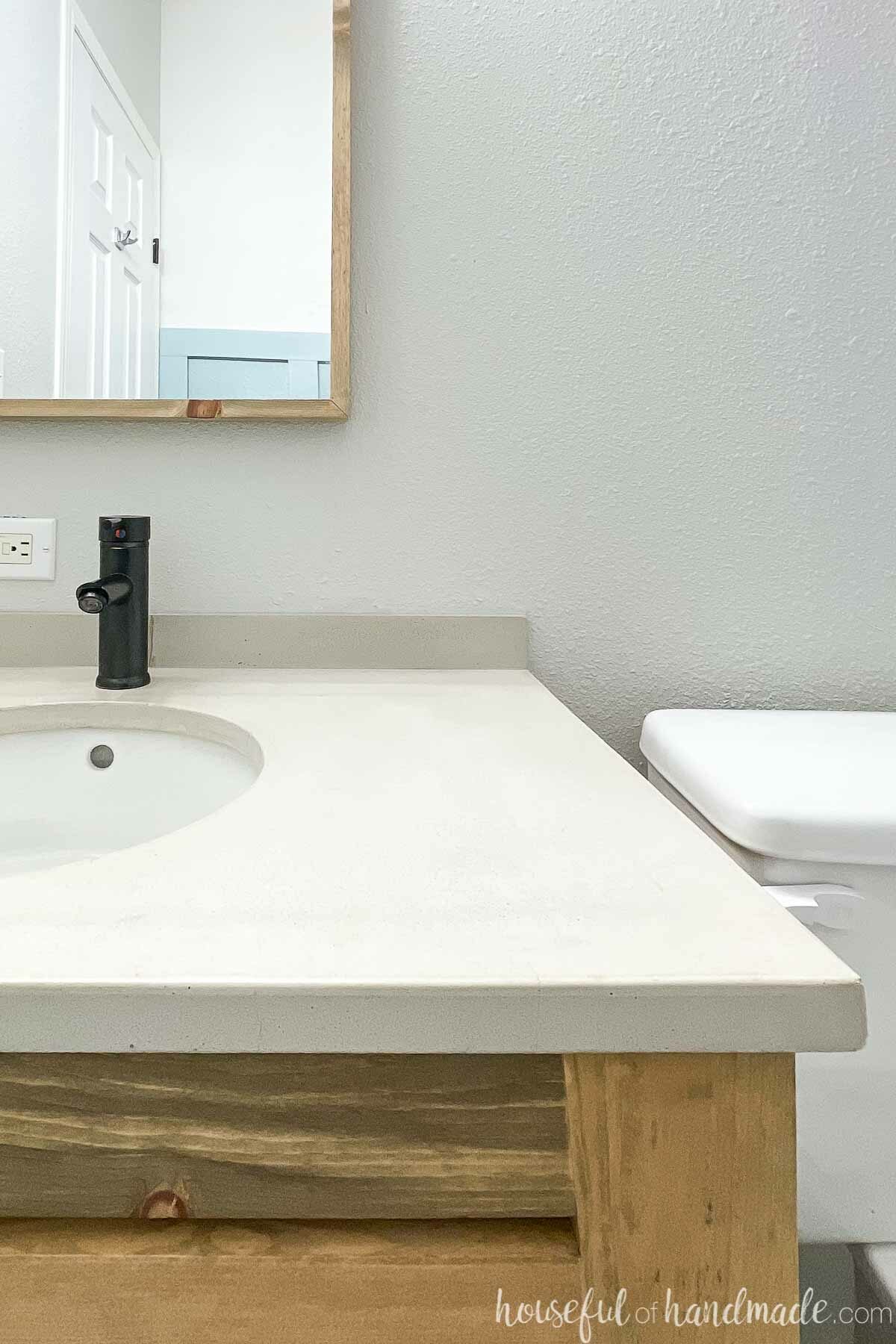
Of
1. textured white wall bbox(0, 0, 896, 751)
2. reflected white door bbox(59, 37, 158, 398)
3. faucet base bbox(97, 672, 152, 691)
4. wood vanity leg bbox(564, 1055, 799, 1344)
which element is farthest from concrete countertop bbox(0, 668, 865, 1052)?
reflected white door bbox(59, 37, 158, 398)

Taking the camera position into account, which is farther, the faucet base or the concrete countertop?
the faucet base

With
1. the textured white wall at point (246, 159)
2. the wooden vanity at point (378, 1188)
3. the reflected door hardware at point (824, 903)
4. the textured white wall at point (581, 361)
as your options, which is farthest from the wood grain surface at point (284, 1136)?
the textured white wall at point (246, 159)

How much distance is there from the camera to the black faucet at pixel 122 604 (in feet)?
3.31

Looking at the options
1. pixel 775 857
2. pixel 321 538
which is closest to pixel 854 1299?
pixel 775 857

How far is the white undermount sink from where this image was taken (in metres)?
0.91

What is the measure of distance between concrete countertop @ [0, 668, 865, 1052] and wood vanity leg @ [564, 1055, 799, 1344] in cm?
2

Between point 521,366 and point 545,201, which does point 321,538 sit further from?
point 545,201

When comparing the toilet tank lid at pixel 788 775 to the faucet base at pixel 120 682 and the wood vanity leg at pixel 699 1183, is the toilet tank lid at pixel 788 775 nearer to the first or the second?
the wood vanity leg at pixel 699 1183

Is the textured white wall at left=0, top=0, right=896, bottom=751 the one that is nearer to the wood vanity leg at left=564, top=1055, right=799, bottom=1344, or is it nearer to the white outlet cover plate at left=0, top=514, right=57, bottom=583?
the white outlet cover plate at left=0, top=514, right=57, bottom=583

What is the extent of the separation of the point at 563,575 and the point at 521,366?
261mm

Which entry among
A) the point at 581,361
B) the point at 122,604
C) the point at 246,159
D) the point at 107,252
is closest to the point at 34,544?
the point at 122,604

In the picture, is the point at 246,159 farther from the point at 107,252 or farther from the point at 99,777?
the point at 99,777

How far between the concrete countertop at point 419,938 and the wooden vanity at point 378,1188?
2cm

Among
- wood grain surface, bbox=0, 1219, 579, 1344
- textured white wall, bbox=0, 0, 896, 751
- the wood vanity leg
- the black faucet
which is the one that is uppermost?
textured white wall, bbox=0, 0, 896, 751
